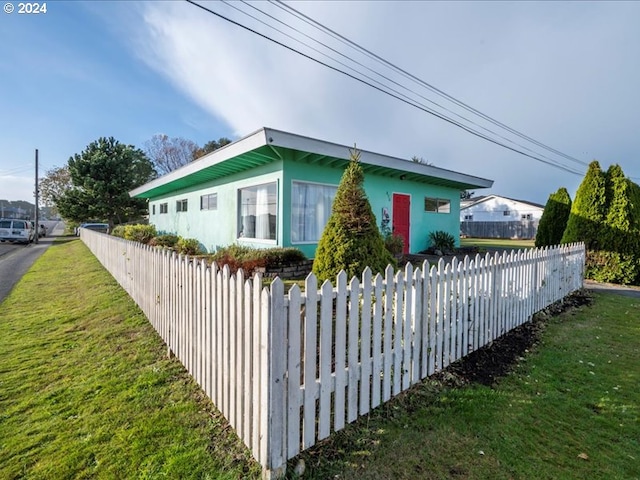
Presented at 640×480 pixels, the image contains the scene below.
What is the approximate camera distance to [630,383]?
323cm

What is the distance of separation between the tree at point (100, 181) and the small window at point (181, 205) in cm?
1255

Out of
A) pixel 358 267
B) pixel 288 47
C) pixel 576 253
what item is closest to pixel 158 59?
pixel 288 47

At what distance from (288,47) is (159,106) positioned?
11850 millimetres

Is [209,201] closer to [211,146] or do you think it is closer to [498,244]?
[498,244]

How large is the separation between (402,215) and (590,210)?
17.8 ft

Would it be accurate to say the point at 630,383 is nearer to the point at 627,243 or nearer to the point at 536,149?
the point at 627,243

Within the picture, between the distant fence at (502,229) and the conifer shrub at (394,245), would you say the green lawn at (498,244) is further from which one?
the conifer shrub at (394,245)

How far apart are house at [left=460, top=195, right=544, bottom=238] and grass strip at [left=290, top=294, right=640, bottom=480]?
1287 inches

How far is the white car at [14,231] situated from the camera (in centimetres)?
2144

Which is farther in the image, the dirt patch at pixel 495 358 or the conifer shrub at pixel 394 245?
the conifer shrub at pixel 394 245

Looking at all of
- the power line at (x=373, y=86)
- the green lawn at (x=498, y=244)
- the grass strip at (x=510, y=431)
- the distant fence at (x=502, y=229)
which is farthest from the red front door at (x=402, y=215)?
the distant fence at (x=502, y=229)

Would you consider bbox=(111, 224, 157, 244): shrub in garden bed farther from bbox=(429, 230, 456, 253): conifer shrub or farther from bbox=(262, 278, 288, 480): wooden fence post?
bbox=(262, 278, 288, 480): wooden fence post

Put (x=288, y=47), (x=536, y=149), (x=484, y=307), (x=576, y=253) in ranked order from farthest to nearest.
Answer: (x=536, y=149) < (x=288, y=47) < (x=576, y=253) < (x=484, y=307)

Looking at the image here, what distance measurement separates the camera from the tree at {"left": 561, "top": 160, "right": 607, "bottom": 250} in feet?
28.5
